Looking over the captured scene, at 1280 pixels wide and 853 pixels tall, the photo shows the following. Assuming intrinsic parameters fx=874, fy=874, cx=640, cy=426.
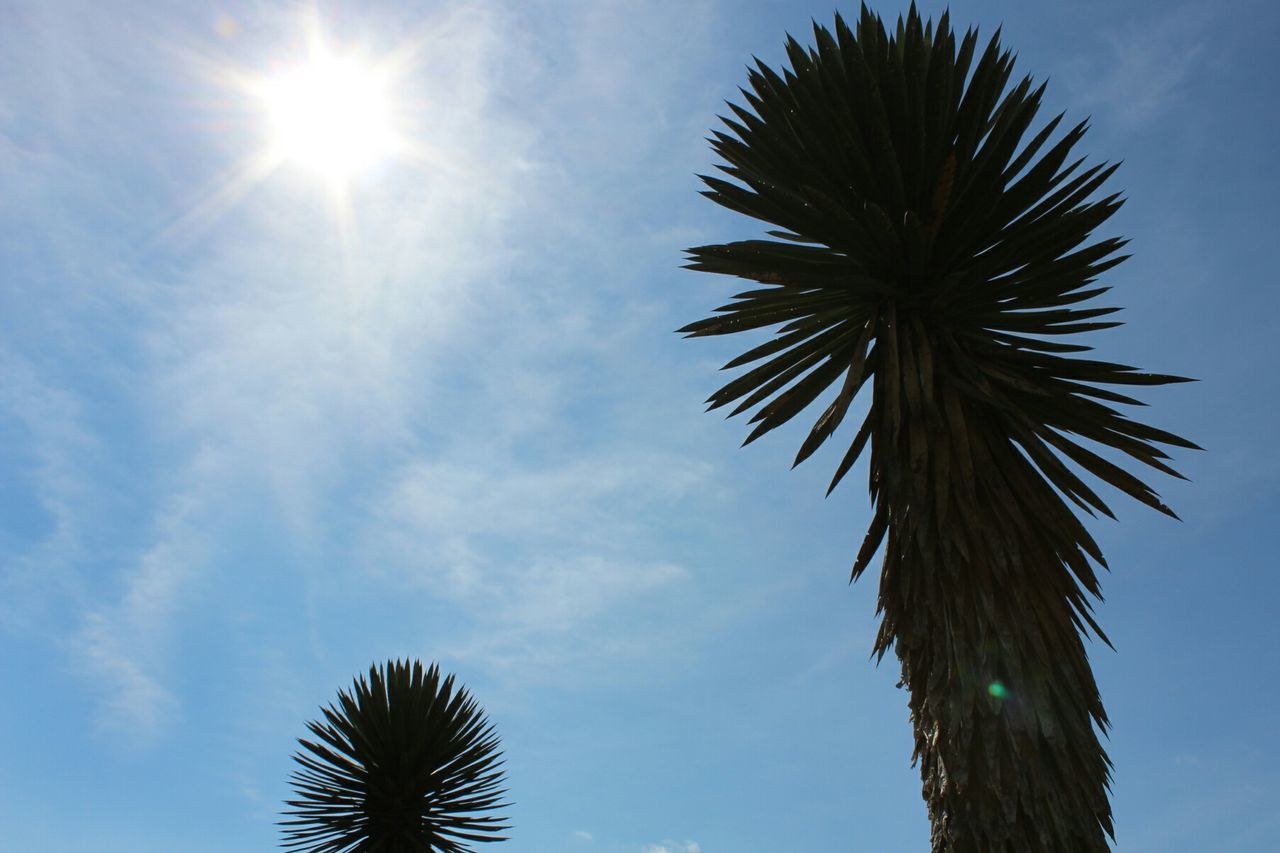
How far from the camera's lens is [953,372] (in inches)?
229

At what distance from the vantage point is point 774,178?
259 inches

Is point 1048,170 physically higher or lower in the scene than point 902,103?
lower

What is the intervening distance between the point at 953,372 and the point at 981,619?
5.53 feet

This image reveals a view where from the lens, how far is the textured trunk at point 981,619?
4578 millimetres

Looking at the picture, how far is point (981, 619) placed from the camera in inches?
197

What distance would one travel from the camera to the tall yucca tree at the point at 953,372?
474cm

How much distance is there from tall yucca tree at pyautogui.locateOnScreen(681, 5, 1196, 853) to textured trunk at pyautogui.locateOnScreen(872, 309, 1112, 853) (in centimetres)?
1

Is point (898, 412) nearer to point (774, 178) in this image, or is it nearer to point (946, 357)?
point (946, 357)

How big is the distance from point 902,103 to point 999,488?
2.87m

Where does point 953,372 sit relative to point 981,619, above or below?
above

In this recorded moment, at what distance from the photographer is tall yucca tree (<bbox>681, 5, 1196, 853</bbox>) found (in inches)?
187

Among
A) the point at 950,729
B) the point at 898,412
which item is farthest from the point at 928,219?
the point at 950,729

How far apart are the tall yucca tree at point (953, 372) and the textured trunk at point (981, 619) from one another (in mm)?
12

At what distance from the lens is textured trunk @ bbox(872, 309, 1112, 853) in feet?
15.0
